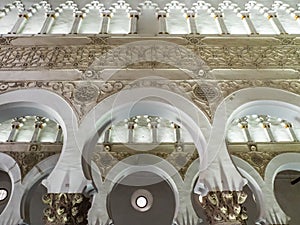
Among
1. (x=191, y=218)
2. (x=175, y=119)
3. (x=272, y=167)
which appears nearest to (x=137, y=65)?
(x=175, y=119)

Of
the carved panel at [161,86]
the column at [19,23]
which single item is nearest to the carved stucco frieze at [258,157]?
the carved panel at [161,86]

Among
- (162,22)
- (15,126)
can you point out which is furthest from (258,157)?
(15,126)

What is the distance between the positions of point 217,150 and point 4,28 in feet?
13.5

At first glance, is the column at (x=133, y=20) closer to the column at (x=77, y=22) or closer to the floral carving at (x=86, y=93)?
the column at (x=77, y=22)

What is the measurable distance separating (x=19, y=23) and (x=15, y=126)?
199 centimetres

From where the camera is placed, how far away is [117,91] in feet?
13.7

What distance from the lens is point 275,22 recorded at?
17.1 feet

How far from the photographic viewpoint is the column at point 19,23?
5009mm

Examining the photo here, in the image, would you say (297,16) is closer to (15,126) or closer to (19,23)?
(19,23)

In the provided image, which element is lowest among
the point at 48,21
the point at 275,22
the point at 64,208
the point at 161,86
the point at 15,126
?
the point at 64,208

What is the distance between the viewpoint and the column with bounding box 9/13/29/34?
5.01 meters

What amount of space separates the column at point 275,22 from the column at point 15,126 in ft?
16.0

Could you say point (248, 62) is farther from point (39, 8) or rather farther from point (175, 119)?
point (39, 8)

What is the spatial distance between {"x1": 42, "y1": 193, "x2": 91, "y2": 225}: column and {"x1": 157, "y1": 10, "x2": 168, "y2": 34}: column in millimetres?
2935
